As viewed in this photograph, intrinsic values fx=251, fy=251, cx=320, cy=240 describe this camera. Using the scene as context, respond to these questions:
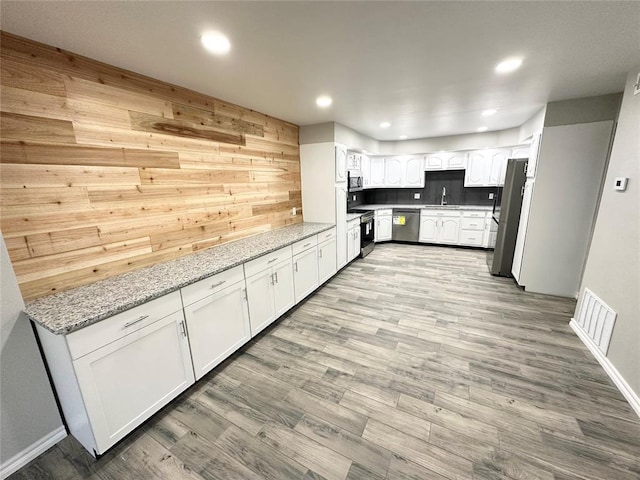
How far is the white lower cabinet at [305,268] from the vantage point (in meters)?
3.13

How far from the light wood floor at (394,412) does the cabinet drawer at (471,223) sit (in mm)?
2713

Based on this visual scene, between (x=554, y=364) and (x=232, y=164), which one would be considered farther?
(x=232, y=164)

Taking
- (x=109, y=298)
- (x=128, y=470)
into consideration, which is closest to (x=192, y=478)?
(x=128, y=470)

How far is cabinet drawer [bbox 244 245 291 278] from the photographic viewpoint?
238 cm

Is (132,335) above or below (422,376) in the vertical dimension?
above

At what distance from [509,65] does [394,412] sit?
2.76 metres

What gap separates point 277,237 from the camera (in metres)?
3.10

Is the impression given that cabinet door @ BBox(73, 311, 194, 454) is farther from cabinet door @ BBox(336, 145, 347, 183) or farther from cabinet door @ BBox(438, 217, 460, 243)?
cabinet door @ BBox(438, 217, 460, 243)

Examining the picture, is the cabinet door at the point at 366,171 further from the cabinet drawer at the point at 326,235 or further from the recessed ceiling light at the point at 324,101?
the recessed ceiling light at the point at 324,101

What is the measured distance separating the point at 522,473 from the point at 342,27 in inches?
105

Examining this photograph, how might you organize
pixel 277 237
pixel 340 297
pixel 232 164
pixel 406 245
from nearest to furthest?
1. pixel 232 164
2. pixel 277 237
3. pixel 340 297
4. pixel 406 245

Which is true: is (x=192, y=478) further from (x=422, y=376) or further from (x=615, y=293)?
(x=615, y=293)

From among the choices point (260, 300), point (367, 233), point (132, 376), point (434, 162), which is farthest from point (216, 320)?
point (434, 162)

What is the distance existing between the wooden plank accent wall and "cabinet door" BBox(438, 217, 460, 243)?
4.75m
